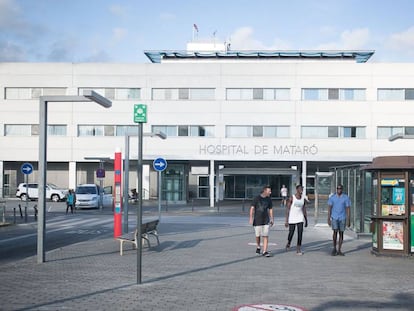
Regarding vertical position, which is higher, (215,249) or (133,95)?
(133,95)

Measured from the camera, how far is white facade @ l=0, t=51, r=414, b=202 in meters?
50.1

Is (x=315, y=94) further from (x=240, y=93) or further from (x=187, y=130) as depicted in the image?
(x=187, y=130)

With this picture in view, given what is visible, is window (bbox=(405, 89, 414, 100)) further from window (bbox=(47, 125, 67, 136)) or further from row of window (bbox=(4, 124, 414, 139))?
window (bbox=(47, 125, 67, 136))

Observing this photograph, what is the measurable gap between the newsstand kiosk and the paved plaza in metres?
0.39

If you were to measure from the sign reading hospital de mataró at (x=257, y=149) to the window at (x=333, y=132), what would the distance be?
1.01 meters

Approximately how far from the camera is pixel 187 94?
5119 centimetres

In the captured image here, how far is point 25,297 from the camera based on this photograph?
9070mm

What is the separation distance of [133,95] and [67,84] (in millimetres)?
5672

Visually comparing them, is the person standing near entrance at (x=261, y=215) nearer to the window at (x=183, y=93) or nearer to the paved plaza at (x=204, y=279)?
the paved plaza at (x=204, y=279)

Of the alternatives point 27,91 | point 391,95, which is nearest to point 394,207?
point 391,95

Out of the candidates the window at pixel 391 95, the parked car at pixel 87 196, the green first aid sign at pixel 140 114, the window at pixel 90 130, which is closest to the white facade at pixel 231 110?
the window at pixel 391 95

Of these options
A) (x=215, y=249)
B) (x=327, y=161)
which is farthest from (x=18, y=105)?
(x=215, y=249)

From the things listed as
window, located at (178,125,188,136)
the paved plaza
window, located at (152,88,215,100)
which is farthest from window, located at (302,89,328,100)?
the paved plaza

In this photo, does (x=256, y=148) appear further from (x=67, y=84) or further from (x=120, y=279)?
(x=120, y=279)
